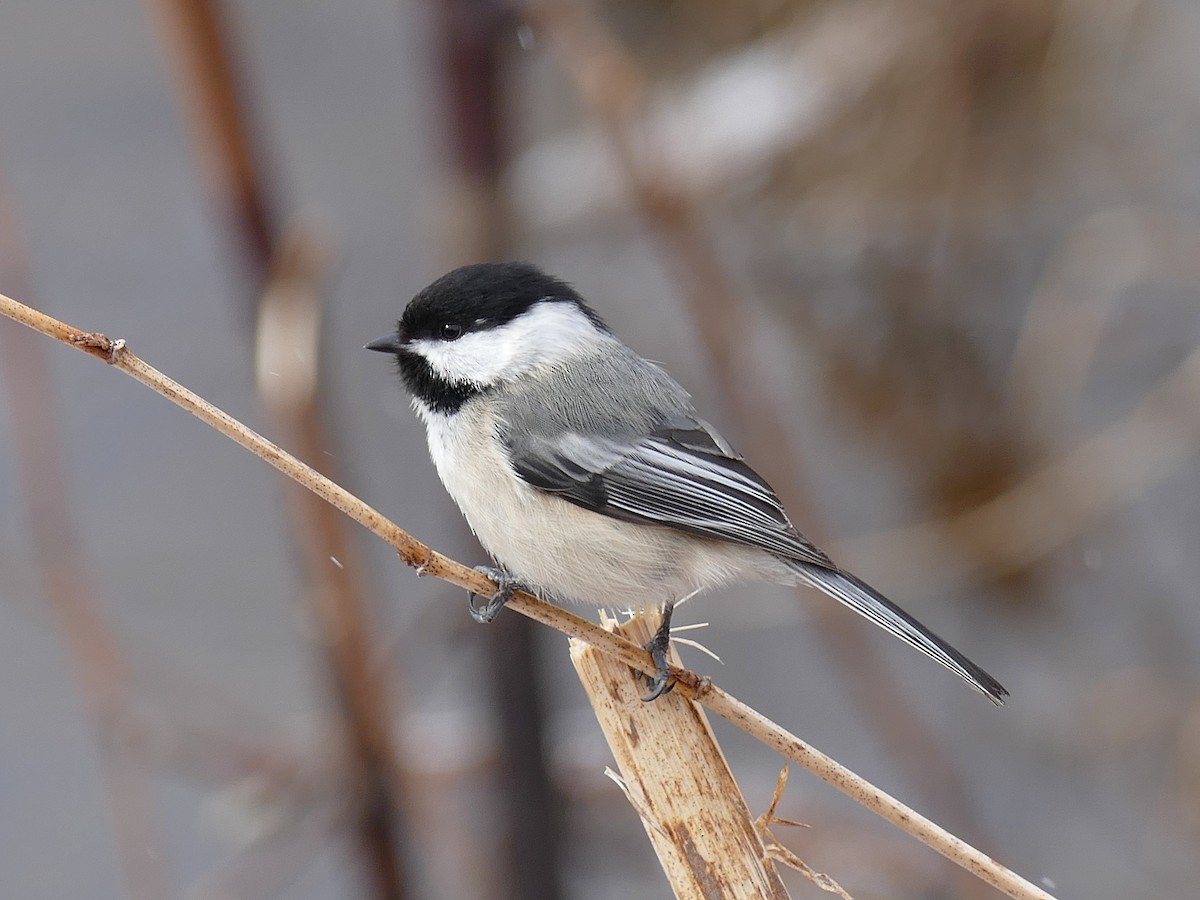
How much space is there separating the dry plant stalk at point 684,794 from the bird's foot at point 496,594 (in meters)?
0.13

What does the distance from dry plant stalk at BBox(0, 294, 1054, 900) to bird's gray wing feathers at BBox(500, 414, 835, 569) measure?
0.80 feet

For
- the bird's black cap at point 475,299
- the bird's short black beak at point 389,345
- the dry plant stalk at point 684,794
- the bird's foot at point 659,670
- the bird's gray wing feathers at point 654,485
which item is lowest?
the dry plant stalk at point 684,794

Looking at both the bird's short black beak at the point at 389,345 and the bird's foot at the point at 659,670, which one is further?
the bird's short black beak at the point at 389,345

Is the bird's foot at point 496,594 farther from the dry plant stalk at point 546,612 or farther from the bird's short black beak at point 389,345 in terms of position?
the bird's short black beak at point 389,345

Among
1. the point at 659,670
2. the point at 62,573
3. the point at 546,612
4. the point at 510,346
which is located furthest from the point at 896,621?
the point at 62,573

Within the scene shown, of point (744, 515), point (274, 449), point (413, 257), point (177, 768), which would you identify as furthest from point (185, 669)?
point (274, 449)

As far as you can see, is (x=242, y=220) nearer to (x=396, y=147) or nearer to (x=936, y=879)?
(x=396, y=147)

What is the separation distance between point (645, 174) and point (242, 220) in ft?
2.20

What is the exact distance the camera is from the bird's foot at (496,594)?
1.31 metres

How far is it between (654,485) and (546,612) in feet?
1.11

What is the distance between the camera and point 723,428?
3482 mm

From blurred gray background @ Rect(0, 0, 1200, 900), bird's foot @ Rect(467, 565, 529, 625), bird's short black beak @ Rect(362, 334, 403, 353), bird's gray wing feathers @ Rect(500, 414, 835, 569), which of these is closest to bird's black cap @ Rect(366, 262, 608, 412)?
bird's short black beak @ Rect(362, 334, 403, 353)

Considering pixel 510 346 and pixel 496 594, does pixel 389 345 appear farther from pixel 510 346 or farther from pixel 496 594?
pixel 496 594

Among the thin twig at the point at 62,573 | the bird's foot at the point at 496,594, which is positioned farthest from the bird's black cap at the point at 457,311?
the thin twig at the point at 62,573
